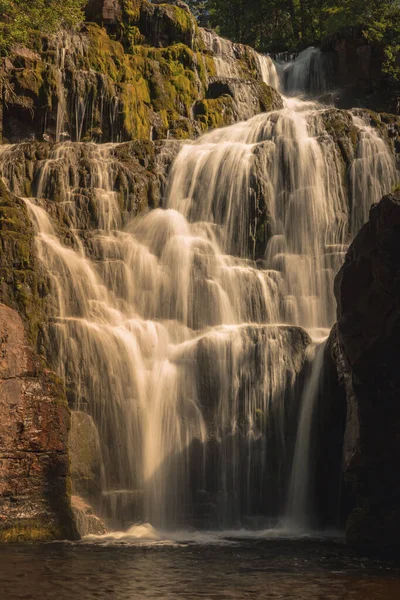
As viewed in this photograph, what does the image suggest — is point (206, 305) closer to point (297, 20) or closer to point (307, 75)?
point (307, 75)

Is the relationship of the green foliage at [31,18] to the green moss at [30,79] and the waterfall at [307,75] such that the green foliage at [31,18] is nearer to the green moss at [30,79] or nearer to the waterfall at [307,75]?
the green moss at [30,79]

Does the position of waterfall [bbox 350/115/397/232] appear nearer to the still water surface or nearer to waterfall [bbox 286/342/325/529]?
waterfall [bbox 286/342/325/529]

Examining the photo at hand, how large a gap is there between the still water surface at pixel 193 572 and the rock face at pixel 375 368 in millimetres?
1044

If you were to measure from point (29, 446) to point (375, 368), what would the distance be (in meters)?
7.22

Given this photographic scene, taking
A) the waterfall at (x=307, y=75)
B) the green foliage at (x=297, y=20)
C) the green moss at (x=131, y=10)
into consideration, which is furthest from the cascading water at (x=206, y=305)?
the green foliage at (x=297, y=20)

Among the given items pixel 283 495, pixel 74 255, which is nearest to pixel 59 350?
pixel 74 255

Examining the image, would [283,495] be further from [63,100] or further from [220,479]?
[63,100]

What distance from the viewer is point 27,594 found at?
12219 millimetres

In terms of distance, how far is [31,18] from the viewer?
120ft

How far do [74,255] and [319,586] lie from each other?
45.9 ft

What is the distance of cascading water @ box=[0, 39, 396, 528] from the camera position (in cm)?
2078

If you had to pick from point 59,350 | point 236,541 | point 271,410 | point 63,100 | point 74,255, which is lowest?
point 236,541

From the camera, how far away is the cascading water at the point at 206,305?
68.2 feet

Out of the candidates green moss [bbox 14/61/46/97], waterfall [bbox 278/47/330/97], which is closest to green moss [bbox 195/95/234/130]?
green moss [bbox 14/61/46/97]
